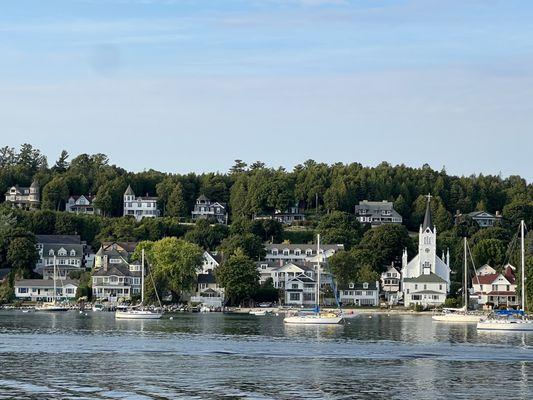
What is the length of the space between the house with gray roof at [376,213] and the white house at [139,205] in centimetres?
3388

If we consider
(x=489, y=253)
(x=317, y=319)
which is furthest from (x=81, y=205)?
(x=317, y=319)

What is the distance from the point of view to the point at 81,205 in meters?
195

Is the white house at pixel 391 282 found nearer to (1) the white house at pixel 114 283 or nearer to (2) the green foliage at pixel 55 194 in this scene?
(1) the white house at pixel 114 283

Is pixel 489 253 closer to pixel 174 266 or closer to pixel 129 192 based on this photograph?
pixel 174 266

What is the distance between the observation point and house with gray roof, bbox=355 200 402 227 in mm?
189375

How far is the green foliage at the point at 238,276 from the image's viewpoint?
413 feet

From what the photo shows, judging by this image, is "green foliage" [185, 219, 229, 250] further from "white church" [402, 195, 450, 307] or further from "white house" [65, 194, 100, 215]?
"white church" [402, 195, 450, 307]

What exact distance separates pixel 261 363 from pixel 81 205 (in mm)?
141271

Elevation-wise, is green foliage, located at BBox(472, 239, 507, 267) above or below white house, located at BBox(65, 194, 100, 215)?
below

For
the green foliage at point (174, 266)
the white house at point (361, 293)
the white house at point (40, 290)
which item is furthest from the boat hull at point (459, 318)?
the white house at point (40, 290)

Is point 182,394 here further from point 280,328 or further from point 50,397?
point 280,328

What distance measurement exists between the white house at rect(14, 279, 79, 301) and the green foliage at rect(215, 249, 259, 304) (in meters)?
23.4

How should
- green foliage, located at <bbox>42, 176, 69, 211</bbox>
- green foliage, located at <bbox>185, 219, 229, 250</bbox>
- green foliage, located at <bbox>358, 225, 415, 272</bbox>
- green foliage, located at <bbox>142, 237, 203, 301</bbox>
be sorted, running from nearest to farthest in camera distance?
green foliage, located at <bbox>142, 237, 203, 301</bbox> → green foliage, located at <bbox>358, 225, 415, 272</bbox> → green foliage, located at <bbox>185, 219, 229, 250</bbox> → green foliage, located at <bbox>42, 176, 69, 211</bbox>

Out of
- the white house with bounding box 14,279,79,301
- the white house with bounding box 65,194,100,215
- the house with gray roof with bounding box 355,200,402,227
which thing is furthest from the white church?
the white house with bounding box 65,194,100,215
